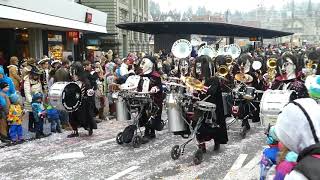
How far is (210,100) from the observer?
320 inches

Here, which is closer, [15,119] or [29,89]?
[15,119]

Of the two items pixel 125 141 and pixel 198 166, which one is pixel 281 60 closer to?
pixel 198 166

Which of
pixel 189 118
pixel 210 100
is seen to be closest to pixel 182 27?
pixel 210 100

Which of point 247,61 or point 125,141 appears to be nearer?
point 125,141

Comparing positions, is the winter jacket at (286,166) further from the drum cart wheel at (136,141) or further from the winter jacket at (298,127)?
the drum cart wheel at (136,141)

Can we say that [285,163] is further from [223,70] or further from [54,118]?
[54,118]

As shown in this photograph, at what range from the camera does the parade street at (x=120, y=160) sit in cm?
725

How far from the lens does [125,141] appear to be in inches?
365

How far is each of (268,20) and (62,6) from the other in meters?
43.1

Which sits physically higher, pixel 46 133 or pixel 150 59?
pixel 150 59

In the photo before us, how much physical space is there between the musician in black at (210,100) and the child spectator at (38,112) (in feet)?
12.8

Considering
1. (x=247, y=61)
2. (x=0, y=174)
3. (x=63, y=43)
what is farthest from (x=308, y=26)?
(x=0, y=174)

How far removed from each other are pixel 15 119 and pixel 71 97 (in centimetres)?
118

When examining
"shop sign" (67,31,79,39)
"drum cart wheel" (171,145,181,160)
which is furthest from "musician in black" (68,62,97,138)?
"shop sign" (67,31,79,39)
